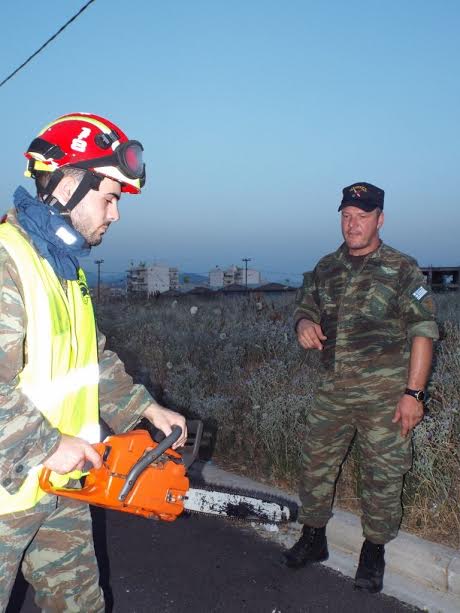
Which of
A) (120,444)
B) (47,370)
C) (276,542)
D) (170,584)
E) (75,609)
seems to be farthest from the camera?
(276,542)

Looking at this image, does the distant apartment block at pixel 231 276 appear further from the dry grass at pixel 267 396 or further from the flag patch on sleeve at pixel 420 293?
the flag patch on sleeve at pixel 420 293

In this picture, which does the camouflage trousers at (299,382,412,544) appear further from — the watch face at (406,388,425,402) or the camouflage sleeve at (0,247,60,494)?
the camouflage sleeve at (0,247,60,494)

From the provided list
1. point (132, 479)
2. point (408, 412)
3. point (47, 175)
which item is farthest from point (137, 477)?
point (408, 412)

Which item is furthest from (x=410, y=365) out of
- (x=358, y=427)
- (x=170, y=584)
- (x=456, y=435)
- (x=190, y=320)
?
(x=190, y=320)

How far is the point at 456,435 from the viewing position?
4539 mm

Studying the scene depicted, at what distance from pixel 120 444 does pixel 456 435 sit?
10.6ft

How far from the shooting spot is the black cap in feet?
11.7

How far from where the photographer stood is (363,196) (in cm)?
358

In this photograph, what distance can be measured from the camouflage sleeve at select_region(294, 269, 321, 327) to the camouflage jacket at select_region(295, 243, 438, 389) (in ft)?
0.62

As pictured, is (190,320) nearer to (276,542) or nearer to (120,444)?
(276,542)

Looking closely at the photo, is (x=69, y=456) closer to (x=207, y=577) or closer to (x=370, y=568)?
(x=207, y=577)

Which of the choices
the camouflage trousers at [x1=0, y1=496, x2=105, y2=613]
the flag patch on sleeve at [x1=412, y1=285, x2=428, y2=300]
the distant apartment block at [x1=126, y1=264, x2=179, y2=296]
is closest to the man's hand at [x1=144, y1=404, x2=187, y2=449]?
the camouflage trousers at [x1=0, y1=496, x2=105, y2=613]

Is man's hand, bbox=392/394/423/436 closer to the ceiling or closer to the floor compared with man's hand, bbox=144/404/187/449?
closer to the floor

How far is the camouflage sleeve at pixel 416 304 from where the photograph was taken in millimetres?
3406
